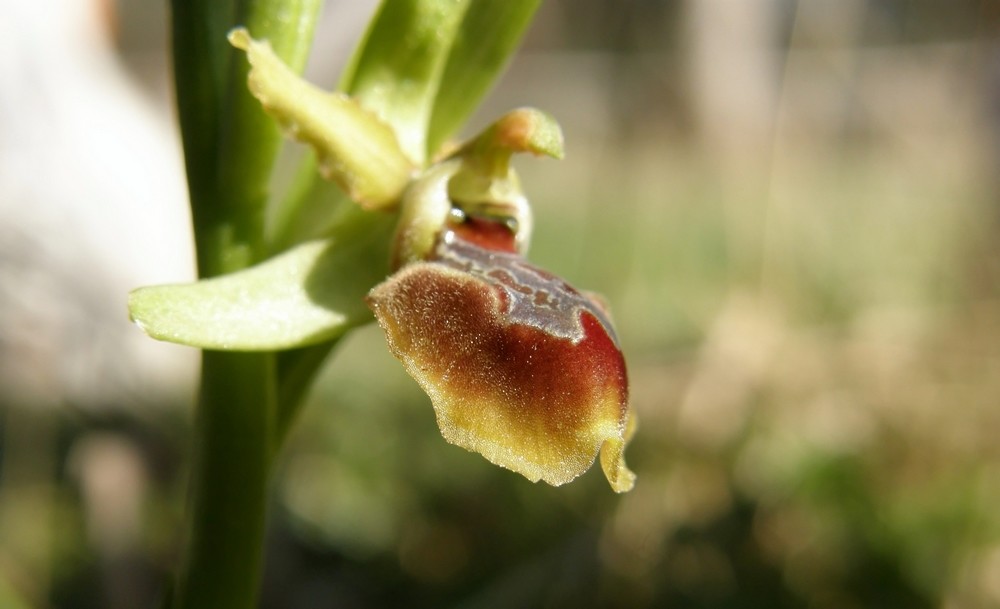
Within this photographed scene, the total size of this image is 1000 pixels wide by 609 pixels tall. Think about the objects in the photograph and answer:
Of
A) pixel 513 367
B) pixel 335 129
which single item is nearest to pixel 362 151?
pixel 335 129

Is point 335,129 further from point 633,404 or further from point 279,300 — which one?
point 633,404

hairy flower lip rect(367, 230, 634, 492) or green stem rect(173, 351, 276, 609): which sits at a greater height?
hairy flower lip rect(367, 230, 634, 492)

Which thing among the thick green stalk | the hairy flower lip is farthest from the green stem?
the hairy flower lip

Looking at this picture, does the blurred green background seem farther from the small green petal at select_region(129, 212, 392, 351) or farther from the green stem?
the small green petal at select_region(129, 212, 392, 351)

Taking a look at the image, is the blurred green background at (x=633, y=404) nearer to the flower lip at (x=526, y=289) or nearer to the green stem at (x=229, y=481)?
the green stem at (x=229, y=481)

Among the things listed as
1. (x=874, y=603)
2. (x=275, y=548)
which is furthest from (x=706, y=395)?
(x=275, y=548)

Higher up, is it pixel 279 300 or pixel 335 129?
pixel 335 129
